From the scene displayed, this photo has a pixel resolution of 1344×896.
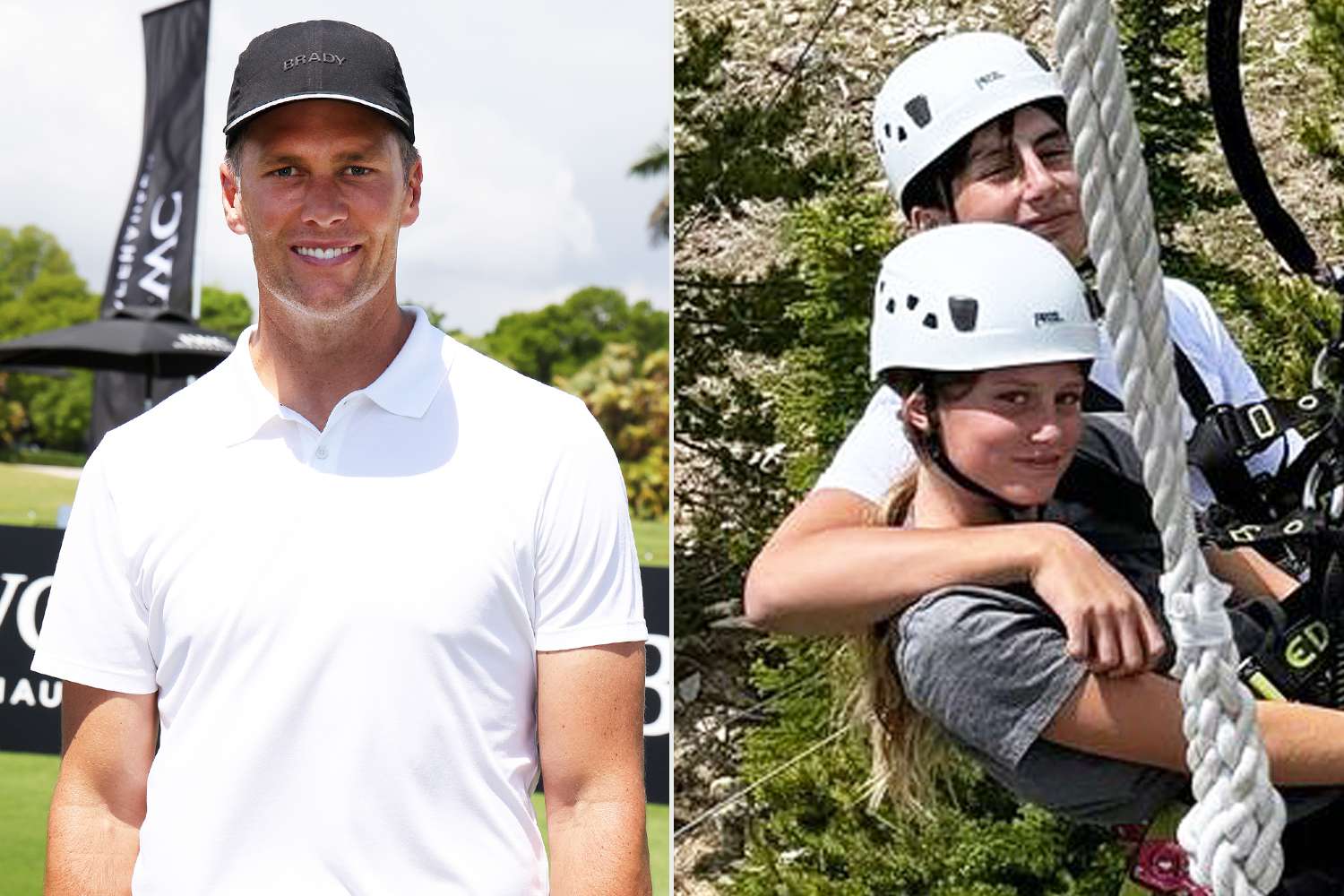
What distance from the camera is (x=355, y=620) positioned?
56.9 inches

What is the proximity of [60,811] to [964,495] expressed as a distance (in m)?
0.92

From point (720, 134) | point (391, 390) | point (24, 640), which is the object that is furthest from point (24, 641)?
point (391, 390)

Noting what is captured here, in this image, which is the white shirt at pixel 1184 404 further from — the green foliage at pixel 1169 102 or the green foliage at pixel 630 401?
the green foliage at pixel 630 401

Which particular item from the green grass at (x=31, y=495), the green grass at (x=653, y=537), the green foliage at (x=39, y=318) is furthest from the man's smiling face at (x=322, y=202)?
the green foliage at (x=39, y=318)

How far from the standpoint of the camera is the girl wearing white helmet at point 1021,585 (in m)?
1.99

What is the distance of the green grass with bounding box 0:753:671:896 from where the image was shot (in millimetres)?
5531

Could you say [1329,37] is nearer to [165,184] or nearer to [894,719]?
[894,719]

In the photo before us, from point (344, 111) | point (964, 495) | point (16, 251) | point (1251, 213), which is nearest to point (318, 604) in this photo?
point (344, 111)

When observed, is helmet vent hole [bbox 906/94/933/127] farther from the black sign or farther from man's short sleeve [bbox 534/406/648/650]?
the black sign

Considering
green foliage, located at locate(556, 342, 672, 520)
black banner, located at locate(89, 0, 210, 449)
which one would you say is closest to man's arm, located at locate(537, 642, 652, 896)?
black banner, located at locate(89, 0, 210, 449)

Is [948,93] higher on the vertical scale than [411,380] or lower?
higher

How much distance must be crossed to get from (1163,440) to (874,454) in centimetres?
98

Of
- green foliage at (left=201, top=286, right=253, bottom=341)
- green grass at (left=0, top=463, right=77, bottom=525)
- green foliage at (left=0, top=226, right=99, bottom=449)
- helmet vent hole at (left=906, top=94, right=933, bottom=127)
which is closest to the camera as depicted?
helmet vent hole at (left=906, top=94, right=933, bottom=127)

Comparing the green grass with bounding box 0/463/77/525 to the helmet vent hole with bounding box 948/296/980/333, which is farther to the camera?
the green grass with bounding box 0/463/77/525
